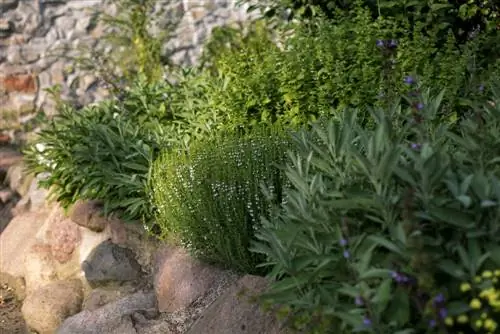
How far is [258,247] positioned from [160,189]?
57.7 inches

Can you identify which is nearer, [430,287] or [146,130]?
[430,287]

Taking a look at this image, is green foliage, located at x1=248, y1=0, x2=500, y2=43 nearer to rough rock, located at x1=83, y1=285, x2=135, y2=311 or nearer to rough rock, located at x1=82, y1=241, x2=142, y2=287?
rough rock, located at x1=82, y1=241, x2=142, y2=287

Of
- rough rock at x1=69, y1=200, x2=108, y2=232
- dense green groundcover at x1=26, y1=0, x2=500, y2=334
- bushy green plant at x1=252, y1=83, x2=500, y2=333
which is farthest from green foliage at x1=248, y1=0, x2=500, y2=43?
bushy green plant at x1=252, y1=83, x2=500, y2=333

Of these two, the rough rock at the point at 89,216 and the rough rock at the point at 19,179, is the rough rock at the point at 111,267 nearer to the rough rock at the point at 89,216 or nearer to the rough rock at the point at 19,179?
the rough rock at the point at 89,216

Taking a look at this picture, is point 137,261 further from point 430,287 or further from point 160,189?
point 430,287

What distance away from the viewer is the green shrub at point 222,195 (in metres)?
3.61

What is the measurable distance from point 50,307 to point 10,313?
59 centimetres

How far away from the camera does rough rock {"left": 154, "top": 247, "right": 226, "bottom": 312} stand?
3695mm

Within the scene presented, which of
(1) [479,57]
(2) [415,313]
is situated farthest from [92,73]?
(2) [415,313]

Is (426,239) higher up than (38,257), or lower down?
higher up

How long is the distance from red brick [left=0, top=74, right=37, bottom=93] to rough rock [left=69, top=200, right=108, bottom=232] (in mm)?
2316

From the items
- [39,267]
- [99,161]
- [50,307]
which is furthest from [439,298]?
[39,267]

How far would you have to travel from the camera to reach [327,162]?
8.98ft

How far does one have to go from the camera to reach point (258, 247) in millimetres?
2730
